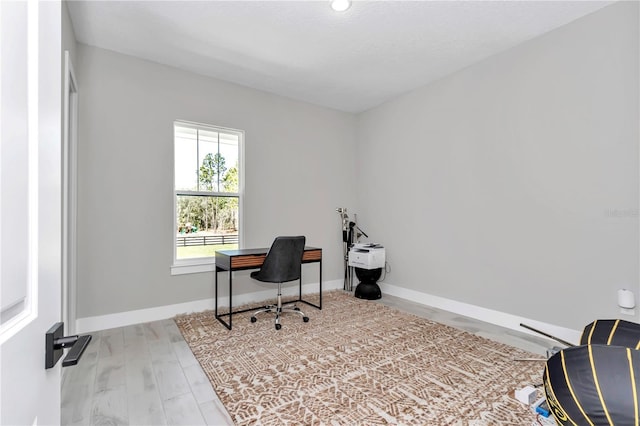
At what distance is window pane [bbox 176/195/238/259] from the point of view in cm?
394

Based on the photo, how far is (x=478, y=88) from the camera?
3746 mm

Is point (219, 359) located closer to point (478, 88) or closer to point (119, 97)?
point (119, 97)

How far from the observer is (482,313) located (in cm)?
368

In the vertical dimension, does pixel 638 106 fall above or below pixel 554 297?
above

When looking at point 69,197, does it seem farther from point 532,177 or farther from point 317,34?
point 532,177

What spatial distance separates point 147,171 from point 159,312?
5.27ft

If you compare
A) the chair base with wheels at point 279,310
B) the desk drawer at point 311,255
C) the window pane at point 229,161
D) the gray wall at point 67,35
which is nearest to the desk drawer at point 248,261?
the chair base with wheels at point 279,310

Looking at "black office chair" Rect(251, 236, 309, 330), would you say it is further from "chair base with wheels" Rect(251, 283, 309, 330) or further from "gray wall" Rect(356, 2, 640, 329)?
"gray wall" Rect(356, 2, 640, 329)

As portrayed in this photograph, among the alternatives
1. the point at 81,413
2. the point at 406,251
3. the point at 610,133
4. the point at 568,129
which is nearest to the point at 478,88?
the point at 568,129

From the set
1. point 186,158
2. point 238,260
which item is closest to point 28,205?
point 238,260

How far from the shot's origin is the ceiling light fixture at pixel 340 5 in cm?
266

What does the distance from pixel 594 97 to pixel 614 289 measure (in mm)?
1673

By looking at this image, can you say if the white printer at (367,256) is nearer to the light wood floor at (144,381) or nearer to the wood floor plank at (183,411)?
the light wood floor at (144,381)

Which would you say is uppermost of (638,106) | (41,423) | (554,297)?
(638,106)
